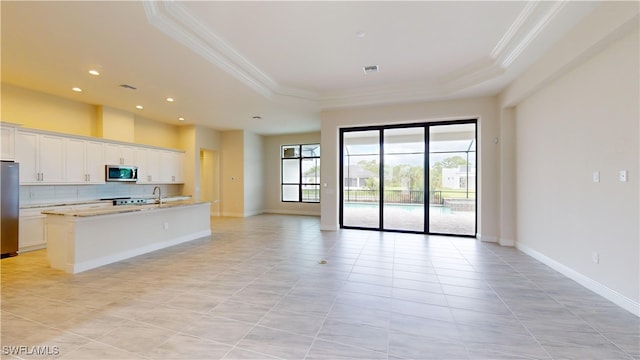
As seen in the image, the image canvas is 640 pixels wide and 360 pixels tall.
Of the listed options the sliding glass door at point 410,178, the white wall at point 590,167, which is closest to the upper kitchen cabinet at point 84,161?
the sliding glass door at point 410,178

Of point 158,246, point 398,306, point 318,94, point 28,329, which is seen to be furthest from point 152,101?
point 398,306

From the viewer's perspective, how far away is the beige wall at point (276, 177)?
9.70 m

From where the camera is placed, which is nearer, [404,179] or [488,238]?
[488,238]

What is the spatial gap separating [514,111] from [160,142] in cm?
912

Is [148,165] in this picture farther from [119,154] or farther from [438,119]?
[438,119]

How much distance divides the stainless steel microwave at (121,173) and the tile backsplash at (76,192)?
0.43 m

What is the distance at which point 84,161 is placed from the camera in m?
5.63

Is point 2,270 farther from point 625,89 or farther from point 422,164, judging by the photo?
point 625,89

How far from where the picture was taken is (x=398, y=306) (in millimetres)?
2652

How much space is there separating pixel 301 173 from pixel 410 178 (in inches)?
179

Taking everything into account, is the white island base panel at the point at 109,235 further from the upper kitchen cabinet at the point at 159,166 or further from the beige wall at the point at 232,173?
the beige wall at the point at 232,173

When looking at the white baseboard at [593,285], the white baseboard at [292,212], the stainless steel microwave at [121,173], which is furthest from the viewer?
the white baseboard at [292,212]

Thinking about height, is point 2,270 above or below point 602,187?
below

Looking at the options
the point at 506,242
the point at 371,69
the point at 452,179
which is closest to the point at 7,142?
the point at 371,69
